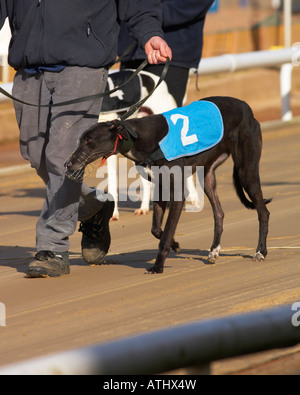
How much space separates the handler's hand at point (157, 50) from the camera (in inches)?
212

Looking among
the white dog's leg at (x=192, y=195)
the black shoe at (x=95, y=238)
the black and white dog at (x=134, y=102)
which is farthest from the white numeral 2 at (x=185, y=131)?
the white dog's leg at (x=192, y=195)

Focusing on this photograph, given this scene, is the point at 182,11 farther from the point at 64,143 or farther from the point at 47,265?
the point at 47,265

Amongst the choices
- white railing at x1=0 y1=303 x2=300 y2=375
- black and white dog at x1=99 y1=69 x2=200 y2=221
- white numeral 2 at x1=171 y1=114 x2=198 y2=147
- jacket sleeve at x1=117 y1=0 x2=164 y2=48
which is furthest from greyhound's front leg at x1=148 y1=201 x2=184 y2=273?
white railing at x1=0 y1=303 x2=300 y2=375

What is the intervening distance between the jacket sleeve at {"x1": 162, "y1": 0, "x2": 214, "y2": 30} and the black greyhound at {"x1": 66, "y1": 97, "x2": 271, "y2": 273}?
6.27 ft

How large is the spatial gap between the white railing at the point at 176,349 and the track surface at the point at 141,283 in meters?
1.25

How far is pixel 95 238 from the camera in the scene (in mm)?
5879

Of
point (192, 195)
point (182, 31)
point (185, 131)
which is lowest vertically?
point (192, 195)

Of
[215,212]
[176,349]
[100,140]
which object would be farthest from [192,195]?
[176,349]

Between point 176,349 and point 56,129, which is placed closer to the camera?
point 176,349

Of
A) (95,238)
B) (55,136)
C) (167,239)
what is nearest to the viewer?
(55,136)

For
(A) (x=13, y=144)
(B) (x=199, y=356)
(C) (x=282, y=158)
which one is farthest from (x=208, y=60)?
(B) (x=199, y=356)

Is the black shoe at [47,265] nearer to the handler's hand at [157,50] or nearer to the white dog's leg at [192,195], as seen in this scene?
the handler's hand at [157,50]

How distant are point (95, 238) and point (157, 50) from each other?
1.31 m

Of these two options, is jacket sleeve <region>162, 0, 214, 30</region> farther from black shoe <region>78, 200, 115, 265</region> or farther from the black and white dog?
black shoe <region>78, 200, 115, 265</region>
